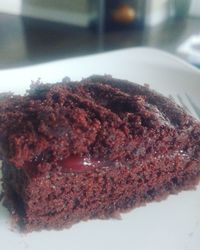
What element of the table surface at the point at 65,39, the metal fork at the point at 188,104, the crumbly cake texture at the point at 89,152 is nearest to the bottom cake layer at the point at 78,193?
the crumbly cake texture at the point at 89,152

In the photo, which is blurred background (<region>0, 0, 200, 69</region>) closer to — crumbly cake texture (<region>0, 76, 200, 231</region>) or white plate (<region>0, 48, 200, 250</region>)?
crumbly cake texture (<region>0, 76, 200, 231</region>)

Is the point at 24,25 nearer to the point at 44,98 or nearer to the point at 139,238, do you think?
the point at 44,98

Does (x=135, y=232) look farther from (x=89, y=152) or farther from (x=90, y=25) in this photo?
(x=90, y=25)

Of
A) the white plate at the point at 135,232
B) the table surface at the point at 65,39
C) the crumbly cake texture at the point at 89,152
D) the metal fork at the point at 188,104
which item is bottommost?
the table surface at the point at 65,39

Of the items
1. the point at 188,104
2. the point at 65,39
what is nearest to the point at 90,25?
the point at 65,39

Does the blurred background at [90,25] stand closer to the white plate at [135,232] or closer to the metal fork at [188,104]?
the metal fork at [188,104]

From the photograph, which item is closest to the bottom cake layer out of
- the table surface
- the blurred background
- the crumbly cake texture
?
the crumbly cake texture
